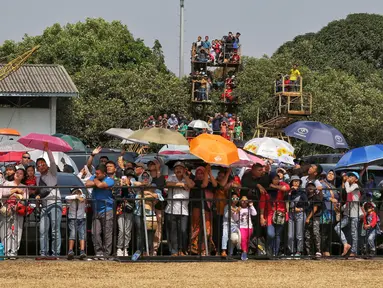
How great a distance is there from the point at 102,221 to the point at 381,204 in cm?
502

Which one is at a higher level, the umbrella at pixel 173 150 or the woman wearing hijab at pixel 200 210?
the umbrella at pixel 173 150

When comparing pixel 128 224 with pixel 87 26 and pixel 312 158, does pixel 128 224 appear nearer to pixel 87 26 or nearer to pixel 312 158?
pixel 312 158

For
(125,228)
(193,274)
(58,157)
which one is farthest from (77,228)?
(58,157)

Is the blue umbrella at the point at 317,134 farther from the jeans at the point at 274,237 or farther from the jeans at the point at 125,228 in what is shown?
the jeans at the point at 125,228

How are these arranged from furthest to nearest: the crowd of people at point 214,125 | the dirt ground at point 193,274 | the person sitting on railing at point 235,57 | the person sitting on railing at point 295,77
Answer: the person sitting on railing at point 235,57
the person sitting on railing at point 295,77
the crowd of people at point 214,125
the dirt ground at point 193,274

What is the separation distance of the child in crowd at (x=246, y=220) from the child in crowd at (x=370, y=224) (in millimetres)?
2066

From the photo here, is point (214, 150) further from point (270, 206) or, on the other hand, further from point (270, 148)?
point (270, 148)

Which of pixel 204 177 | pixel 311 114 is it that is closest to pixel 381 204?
pixel 204 177

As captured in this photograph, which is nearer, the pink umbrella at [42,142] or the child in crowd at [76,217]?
the child in crowd at [76,217]

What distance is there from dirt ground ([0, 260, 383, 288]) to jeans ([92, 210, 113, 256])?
0.55 m

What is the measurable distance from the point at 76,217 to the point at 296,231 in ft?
12.6

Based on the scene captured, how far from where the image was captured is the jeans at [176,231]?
16.9 metres

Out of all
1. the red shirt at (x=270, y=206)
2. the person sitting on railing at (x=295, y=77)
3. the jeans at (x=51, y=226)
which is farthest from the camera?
the person sitting on railing at (x=295, y=77)

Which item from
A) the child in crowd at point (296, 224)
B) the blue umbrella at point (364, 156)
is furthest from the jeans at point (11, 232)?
the blue umbrella at point (364, 156)
